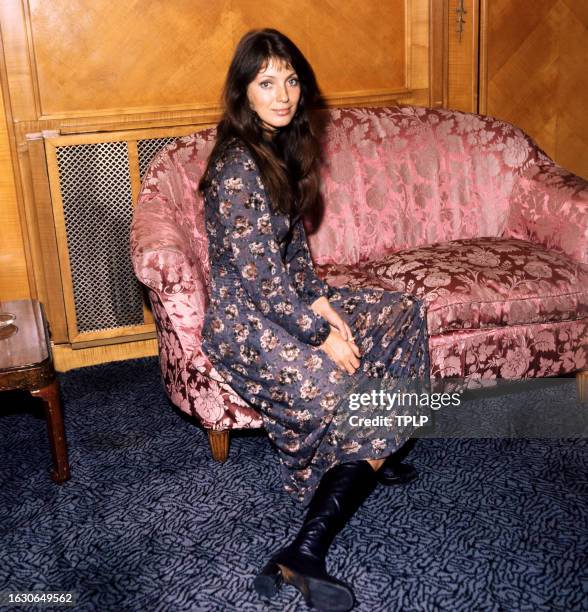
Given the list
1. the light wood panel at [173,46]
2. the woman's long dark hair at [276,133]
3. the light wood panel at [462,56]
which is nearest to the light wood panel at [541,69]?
the light wood panel at [462,56]

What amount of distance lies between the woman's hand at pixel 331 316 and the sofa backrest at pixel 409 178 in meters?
0.79

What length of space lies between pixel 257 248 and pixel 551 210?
4.52 feet

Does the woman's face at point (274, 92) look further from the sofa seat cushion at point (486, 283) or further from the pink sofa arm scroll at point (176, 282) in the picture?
the sofa seat cushion at point (486, 283)

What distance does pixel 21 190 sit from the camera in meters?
3.04

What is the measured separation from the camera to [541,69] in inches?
147

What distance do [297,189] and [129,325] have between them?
1364mm

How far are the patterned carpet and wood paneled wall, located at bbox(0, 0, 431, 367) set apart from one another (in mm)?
826

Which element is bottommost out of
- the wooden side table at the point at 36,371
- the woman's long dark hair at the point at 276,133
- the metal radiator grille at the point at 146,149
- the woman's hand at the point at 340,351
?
the wooden side table at the point at 36,371

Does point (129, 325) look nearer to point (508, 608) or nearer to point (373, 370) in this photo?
point (373, 370)

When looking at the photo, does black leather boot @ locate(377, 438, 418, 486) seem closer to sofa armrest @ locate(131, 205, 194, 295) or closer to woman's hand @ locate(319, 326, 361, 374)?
woman's hand @ locate(319, 326, 361, 374)

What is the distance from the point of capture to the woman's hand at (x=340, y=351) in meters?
1.98

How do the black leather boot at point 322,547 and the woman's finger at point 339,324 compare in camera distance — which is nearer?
the black leather boot at point 322,547

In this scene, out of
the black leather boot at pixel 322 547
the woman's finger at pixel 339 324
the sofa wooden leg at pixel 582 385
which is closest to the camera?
the black leather boot at pixel 322 547

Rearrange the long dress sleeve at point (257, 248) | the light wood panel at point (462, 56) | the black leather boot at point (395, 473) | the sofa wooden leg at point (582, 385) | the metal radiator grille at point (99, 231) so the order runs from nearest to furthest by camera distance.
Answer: the long dress sleeve at point (257, 248)
the black leather boot at point (395, 473)
the sofa wooden leg at point (582, 385)
the metal radiator grille at point (99, 231)
the light wood panel at point (462, 56)
